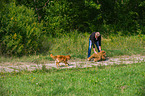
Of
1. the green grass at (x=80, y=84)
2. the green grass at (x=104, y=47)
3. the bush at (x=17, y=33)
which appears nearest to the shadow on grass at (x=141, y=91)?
the green grass at (x=80, y=84)

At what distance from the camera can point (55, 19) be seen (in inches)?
842

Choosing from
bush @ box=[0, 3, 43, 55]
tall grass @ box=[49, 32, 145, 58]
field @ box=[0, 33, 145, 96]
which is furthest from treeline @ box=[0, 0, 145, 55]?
field @ box=[0, 33, 145, 96]

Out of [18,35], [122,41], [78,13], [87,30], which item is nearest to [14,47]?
[18,35]

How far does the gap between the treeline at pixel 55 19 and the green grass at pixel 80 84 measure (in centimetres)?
534

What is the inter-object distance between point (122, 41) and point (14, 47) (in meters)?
8.84

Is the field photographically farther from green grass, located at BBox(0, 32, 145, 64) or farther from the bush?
green grass, located at BBox(0, 32, 145, 64)

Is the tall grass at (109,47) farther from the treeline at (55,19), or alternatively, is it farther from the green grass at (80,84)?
the green grass at (80,84)

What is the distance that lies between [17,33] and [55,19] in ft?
28.2

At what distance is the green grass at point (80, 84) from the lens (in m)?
5.97

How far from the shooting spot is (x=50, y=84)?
6707 mm

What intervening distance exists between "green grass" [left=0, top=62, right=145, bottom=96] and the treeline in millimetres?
5337

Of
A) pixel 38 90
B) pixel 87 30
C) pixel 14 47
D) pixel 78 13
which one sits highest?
pixel 78 13

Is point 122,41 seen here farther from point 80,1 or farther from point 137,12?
point 137,12

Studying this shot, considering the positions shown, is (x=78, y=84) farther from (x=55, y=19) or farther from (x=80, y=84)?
(x=55, y=19)
